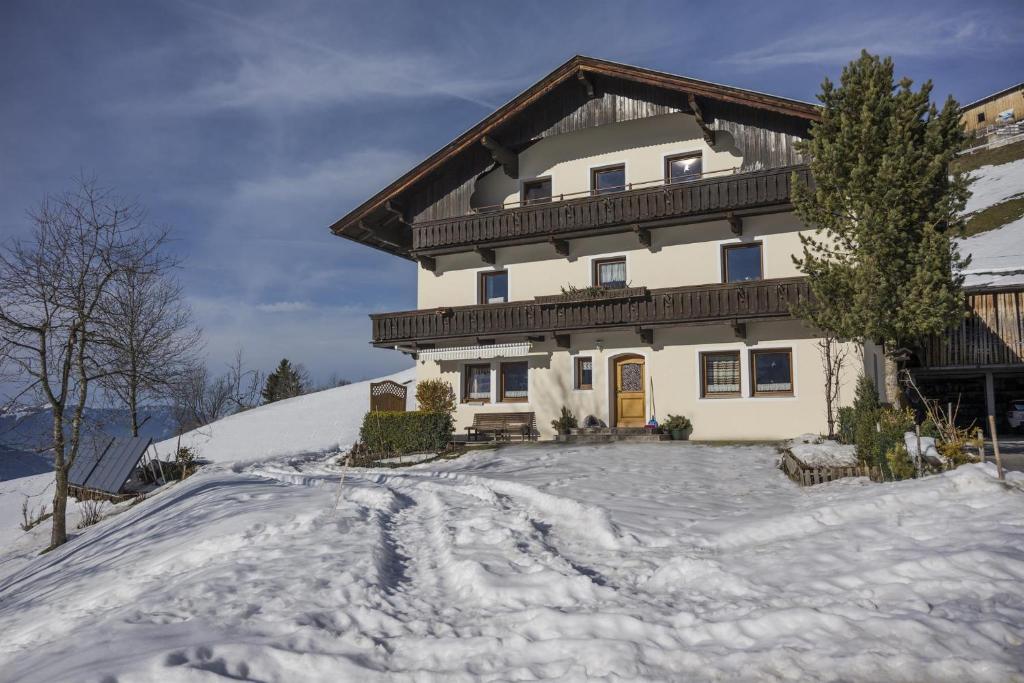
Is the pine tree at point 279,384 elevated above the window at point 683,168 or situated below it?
below

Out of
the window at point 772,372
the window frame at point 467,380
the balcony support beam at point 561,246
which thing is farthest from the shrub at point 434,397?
the window at point 772,372

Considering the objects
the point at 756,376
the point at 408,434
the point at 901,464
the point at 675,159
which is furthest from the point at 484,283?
the point at 901,464

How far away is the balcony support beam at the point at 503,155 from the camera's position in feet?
77.8

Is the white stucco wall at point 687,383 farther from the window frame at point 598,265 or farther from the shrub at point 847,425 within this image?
the shrub at point 847,425

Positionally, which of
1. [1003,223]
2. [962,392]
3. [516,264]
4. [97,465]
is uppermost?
[1003,223]

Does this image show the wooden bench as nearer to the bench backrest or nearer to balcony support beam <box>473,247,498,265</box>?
the bench backrest

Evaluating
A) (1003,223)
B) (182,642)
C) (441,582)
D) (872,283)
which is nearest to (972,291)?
(872,283)

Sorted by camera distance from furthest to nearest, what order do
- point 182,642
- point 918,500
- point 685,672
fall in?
1. point 918,500
2. point 182,642
3. point 685,672

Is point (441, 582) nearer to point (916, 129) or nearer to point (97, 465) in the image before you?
point (916, 129)

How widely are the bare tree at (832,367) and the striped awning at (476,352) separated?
8.78 metres

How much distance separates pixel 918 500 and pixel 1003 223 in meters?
49.6

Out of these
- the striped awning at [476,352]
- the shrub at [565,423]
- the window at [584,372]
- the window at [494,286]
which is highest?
the window at [494,286]

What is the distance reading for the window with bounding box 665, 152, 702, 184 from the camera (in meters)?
22.4

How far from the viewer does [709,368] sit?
21.8 meters
